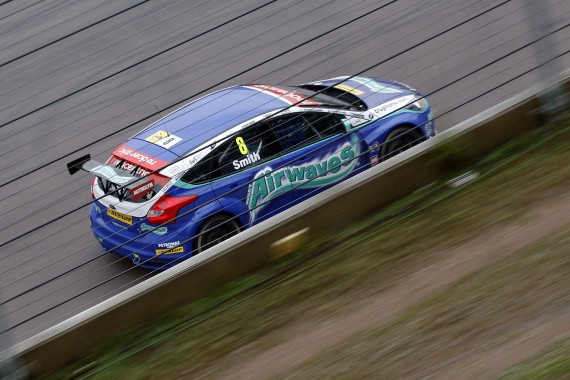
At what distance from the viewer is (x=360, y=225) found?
217 inches

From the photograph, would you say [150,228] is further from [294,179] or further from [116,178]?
[294,179]

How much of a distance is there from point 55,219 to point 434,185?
6.61ft

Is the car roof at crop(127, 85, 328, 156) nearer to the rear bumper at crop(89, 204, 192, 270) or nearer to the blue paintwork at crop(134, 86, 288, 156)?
the blue paintwork at crop(134, 86, 288, 156)

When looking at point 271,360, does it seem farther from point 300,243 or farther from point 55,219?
point 55,219

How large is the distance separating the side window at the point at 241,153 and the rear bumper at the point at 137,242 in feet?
3.64

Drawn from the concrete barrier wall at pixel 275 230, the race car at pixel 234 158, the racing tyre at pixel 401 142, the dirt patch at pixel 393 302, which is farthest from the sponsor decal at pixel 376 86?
the dirt patch at pixel 393 302

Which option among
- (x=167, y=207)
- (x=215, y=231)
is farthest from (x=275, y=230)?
(x=167, y=207)

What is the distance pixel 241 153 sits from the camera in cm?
894

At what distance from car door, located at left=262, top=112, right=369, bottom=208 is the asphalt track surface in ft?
2.05

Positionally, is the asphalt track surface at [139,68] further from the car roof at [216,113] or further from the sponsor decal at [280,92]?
the sponsor decal at [280,92]

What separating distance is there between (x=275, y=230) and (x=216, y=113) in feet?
5.20

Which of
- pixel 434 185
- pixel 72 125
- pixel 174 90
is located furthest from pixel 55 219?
pixel 434 185

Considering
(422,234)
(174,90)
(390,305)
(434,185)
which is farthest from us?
(174,90)

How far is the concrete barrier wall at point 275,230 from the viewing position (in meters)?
4.98
